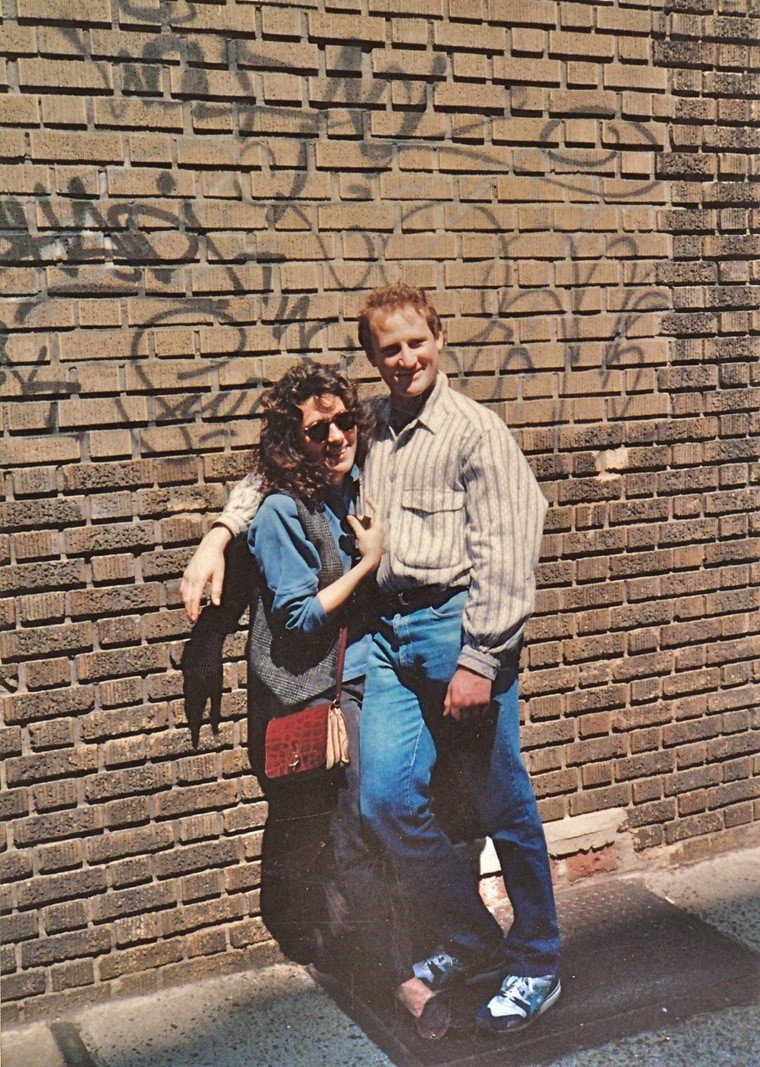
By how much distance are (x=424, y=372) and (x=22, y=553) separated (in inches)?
52.4

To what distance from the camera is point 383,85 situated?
12.7 feet

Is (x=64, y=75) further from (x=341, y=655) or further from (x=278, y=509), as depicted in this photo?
(x=341, y=655)

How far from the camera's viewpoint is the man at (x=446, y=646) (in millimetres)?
3568

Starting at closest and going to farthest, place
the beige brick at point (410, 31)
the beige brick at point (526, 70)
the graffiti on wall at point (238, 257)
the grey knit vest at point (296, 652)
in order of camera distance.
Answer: the graffiti on wall at point (238, 257) → the grey knit vest at point (296, 652) → the beige brick at point (410, 31) → the beige brick at point (526, 70)

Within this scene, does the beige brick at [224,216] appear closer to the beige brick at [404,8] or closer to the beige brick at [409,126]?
the beige brick at [409,126]

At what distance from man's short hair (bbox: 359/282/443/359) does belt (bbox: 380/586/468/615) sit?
30.5 inches

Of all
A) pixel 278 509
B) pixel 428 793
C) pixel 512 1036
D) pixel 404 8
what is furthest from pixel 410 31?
pixel 512 1036

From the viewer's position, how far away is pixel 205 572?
3.65 m

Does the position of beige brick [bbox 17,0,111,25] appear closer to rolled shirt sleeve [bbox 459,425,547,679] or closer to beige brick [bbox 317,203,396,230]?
beige brick [bbox 317,203,396,230]

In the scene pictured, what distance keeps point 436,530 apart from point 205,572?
0.72 metres

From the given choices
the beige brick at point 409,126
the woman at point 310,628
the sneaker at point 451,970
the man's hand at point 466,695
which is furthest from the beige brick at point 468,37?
the sneaker at point 451,970

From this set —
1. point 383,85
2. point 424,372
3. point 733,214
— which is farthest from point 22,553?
point 733,214

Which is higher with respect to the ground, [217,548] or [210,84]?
[210,84]

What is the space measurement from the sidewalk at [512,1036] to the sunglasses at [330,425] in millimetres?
1785
